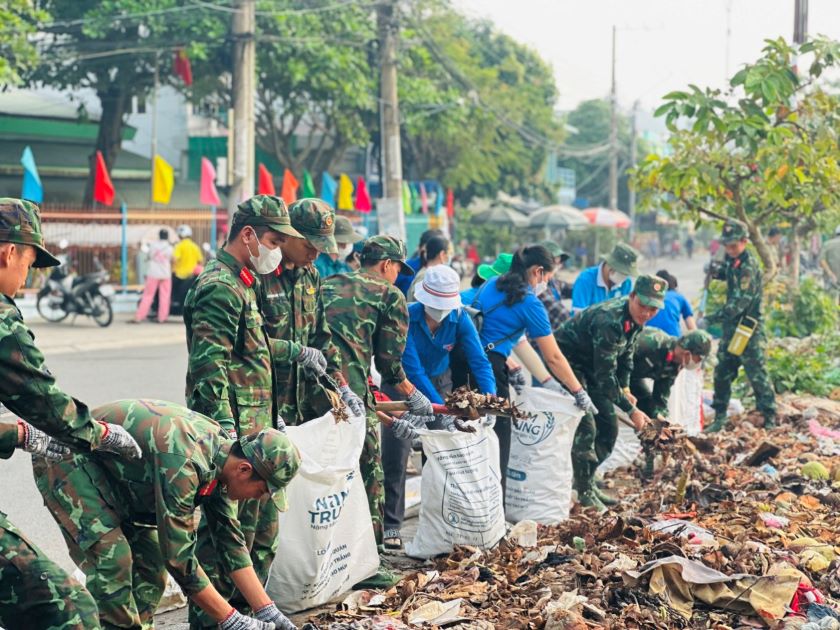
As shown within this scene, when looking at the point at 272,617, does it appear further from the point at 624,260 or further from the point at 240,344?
the point at 624,260

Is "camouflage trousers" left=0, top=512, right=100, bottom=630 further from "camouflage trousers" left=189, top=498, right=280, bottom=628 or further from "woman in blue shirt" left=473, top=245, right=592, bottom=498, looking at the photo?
"woman in blue shirt" left=473, top=245, right=592, bottom=498

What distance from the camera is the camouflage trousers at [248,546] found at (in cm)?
434

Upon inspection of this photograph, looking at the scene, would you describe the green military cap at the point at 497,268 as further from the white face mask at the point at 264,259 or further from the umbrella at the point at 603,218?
the umbrella at the point at 603,218

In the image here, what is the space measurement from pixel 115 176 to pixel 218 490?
2739 cm

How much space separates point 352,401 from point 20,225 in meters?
2.13

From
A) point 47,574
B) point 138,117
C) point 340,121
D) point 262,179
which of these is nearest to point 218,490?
point 47,574

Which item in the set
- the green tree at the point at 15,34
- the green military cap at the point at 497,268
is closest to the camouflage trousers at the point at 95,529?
the green military cap at the point at 497,268

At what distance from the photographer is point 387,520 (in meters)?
6.31

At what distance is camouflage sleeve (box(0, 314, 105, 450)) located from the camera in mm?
3311

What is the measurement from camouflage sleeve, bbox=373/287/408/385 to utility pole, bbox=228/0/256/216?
1142 cm

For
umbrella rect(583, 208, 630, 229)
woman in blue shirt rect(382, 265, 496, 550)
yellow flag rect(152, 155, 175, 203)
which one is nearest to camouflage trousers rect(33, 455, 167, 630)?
woman in blue shirt rect(382, 265, 496, 550)

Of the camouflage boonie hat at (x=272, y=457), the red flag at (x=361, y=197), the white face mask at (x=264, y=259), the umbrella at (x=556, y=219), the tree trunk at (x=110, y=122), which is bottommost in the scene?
the camouflage boonie hat at (x=272, y=457)

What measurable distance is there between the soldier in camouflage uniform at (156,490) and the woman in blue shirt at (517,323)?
127 inches

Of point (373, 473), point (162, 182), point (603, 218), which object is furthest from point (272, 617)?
point (603, 218)
